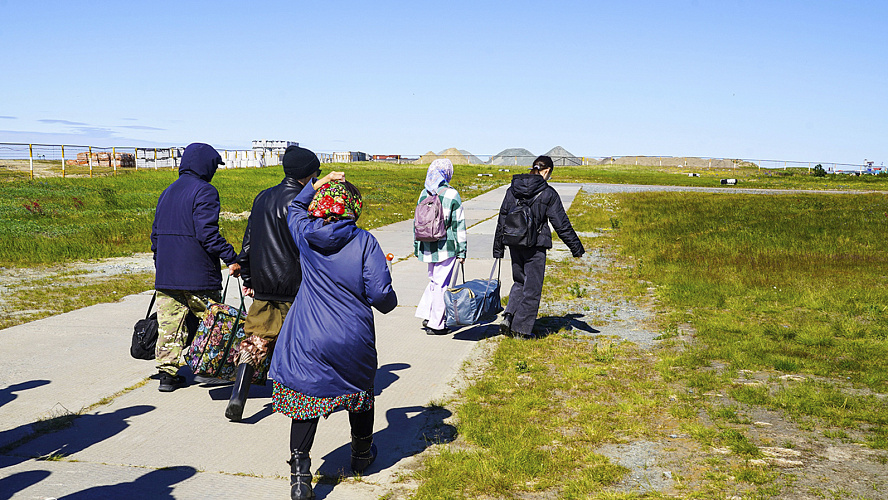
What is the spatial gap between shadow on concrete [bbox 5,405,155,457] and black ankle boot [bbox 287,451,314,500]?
1586mm

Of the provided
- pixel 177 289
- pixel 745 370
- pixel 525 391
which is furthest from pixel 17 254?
pixel 745 370

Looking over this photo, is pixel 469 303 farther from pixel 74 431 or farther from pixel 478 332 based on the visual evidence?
pixel 74 431

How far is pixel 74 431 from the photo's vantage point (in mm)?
4758

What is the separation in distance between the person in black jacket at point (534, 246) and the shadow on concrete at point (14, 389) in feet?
14.2

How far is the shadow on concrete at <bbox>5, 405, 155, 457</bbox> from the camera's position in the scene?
14.6 feet

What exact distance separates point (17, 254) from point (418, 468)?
36.4ft

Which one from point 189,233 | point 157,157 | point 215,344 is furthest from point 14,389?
point 157,157

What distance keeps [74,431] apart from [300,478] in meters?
1.93

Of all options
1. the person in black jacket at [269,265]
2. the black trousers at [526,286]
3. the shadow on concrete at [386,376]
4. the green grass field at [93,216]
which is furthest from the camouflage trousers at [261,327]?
the green grass field at [93,216]

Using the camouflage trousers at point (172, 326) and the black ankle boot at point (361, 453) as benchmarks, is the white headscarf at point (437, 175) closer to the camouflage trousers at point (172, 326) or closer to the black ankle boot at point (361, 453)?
the camouflage trousers at point (172, 326)

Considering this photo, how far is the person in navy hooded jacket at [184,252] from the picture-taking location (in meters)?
5.47

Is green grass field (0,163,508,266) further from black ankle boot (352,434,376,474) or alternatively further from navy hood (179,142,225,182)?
black ankle boot (352,434,376,474)

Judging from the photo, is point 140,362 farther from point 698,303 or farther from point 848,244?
point 848,244

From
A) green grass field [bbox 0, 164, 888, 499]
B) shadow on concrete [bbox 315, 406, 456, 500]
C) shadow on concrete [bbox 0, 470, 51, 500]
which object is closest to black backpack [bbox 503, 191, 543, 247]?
green grass field [bbox 0, 164, 888, 499]
